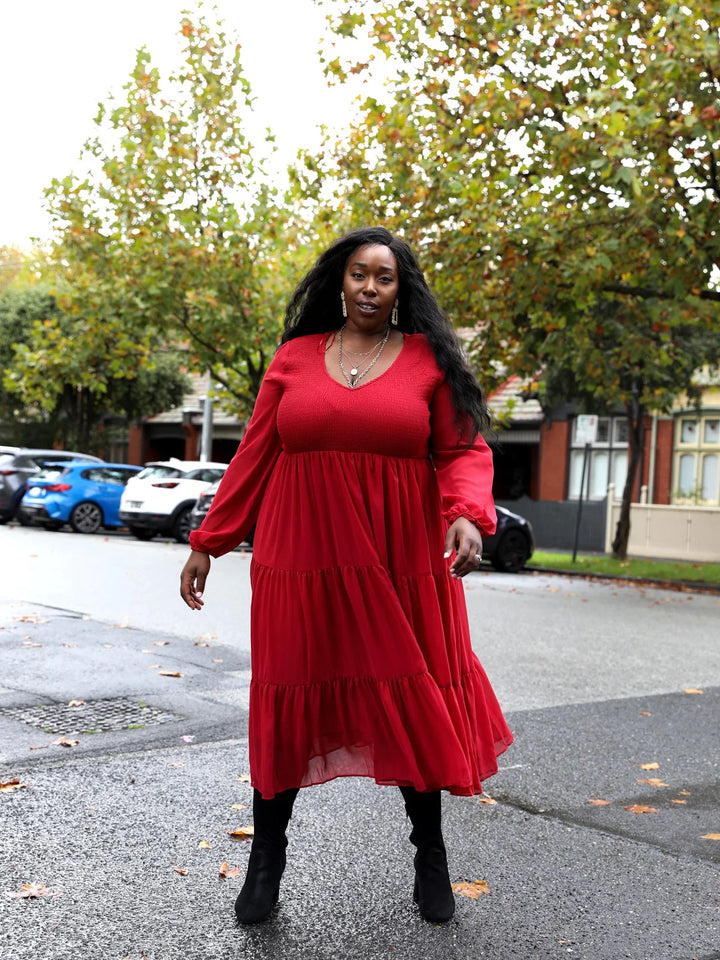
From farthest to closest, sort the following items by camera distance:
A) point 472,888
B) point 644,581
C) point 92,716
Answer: point 644,581 → point 92,716 → point 472,888

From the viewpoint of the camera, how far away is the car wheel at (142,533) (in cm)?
2380

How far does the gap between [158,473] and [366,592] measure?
66.9 ft

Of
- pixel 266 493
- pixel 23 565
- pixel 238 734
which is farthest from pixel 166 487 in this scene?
pixel 266 493

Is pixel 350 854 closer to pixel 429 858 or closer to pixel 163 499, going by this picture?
pixel 429 858

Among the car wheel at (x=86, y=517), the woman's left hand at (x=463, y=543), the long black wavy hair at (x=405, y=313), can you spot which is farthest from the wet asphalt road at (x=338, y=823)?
the car wheel at (x=86, y=517)

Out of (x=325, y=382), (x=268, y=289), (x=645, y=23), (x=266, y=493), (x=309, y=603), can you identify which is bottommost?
(x=309, y=603)

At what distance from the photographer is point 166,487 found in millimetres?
23266

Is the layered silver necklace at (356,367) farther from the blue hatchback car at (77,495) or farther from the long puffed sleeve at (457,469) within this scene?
the blue hatchback car at (77,495)

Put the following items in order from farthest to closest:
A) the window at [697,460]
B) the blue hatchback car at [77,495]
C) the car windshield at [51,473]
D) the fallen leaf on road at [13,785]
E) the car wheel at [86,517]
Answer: the window at [697,460], the car wheel at [86,517], the car windshield at [51,473], the blue hatchback car at [77,495], the fallen leaf on road at [13,785]

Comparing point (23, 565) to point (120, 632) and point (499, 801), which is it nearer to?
point (120, 632)

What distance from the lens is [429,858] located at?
3.53 metres

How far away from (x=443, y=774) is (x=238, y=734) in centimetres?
284

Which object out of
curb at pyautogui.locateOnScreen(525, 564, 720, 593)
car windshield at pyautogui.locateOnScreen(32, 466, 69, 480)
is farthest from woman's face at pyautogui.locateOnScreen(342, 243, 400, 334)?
car windshield at pyautogui.locateOnScreen(32, 466, 69, 480)

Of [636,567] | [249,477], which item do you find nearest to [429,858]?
[249,477]
